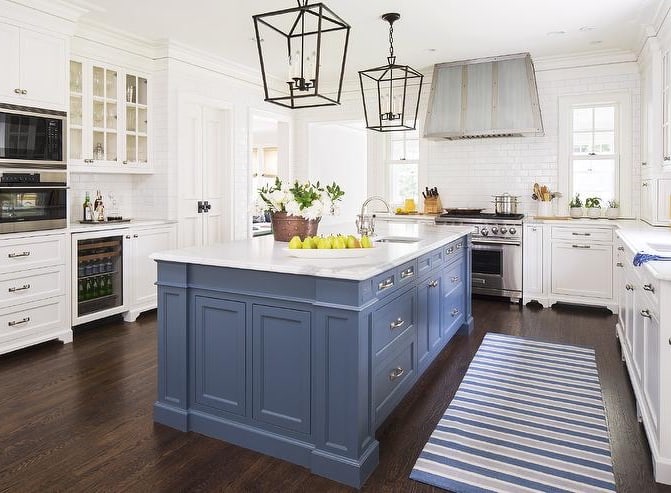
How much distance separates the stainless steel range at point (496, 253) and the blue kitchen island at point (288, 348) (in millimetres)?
3275

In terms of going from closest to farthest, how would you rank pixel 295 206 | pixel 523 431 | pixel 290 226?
pixel 523 431, pixel 295 206, pixel 290 226

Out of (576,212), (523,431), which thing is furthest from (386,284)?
(576,212)

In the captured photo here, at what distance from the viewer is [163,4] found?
4668 mm

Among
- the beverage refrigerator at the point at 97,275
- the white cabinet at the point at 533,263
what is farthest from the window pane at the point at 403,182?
the beverage refrigerator at the point at 97,275

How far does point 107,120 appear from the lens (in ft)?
18.3

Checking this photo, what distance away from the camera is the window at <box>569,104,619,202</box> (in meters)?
6.28

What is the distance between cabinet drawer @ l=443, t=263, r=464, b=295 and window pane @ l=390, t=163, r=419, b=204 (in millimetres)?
3051

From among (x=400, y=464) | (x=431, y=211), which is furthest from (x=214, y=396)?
(x=431, y=211)

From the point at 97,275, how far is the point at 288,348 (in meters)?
3.19

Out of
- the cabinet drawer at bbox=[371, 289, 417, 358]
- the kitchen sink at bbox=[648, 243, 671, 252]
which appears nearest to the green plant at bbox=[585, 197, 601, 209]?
the kitchen sink at bbox=[648, 243, 671, 252]

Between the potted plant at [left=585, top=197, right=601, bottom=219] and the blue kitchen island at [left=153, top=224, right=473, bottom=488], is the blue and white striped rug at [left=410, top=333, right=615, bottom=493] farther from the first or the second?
the potted plant at [left=585, top=197, right=601, bottom=219]

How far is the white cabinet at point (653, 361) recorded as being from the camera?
234cm

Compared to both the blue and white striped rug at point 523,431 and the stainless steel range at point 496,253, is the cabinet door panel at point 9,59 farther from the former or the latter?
the stainless steel range at point 496,253

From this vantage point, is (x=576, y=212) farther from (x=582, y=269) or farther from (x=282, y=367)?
(x=282, y=367)
